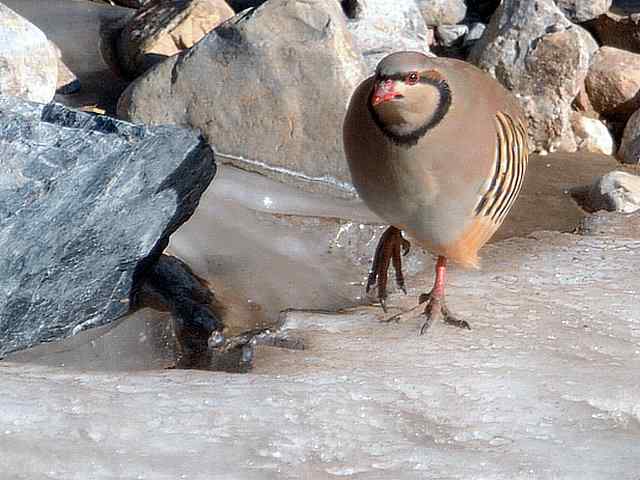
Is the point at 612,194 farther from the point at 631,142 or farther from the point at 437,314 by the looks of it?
the point at 437,314

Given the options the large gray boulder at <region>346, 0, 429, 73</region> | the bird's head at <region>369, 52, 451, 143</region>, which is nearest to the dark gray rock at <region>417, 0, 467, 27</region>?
the large gray boulder at <region>346, 0, 429, 73</region>

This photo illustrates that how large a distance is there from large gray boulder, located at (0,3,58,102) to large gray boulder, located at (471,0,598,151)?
2.35 metres

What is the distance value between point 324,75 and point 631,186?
4.79ft

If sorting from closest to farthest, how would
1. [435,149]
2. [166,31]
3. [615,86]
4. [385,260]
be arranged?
[435,149]
[385,260]
[166,31]
[615,86]

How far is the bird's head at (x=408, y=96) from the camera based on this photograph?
2961mm

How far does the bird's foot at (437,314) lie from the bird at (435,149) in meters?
0.17

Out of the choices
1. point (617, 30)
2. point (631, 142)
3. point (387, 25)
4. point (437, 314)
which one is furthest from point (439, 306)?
point (617, 30)

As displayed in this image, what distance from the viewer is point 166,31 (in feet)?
20.9

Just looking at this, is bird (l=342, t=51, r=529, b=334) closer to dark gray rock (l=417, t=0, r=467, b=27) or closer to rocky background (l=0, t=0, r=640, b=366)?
rocky background (l=0, t=0, r=640, b=366)

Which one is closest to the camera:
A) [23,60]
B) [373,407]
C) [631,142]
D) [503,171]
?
[373,407]

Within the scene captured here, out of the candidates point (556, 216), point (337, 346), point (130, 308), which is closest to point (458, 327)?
point (337, 346)

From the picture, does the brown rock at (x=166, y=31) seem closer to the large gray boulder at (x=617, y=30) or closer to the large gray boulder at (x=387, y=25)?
the large gray boulder at (x=387, y=25)

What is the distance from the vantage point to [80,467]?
2533 mm

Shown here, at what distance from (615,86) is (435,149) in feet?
12.4
